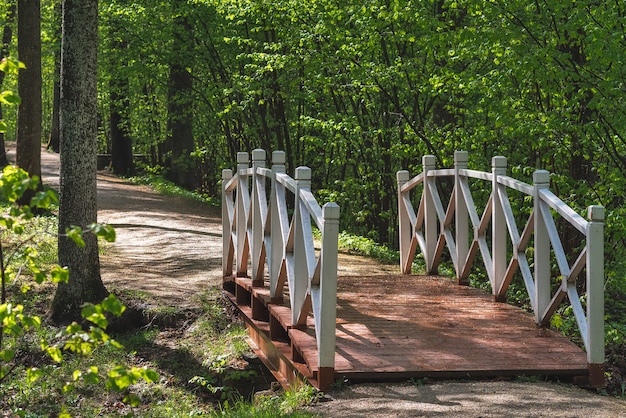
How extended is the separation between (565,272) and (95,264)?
5.01 m

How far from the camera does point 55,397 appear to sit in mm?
7398

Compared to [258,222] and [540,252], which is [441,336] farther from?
[258,222]

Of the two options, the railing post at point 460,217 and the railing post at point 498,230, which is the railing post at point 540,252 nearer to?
the railing post at point 498,230

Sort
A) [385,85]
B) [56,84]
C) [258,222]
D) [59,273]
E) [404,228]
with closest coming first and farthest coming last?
[59,273] → [258,222] → [404,228] → [385,85] → [56,84]

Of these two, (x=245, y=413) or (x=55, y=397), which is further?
(x=55, y=397)

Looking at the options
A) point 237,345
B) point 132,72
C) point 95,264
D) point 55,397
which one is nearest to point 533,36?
point 237,345

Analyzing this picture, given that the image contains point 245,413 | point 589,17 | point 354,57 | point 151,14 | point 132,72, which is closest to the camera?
point 245,413

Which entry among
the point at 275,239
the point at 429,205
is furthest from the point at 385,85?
the point at 275,239

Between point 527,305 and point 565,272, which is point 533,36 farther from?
point 565,272

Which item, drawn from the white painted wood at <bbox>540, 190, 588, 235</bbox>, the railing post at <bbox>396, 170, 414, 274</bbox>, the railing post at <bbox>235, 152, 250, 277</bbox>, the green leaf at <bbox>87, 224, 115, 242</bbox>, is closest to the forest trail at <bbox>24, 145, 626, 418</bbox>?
the railing post at <bbox>235, 152, 250, 277</bbox>

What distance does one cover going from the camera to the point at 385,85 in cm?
1337

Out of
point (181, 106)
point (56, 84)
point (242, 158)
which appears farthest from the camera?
point (56, 84)

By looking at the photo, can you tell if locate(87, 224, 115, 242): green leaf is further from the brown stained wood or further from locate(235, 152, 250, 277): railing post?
locate(235, 152, 250, 277): railing post

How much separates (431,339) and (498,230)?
1825 millimetres
